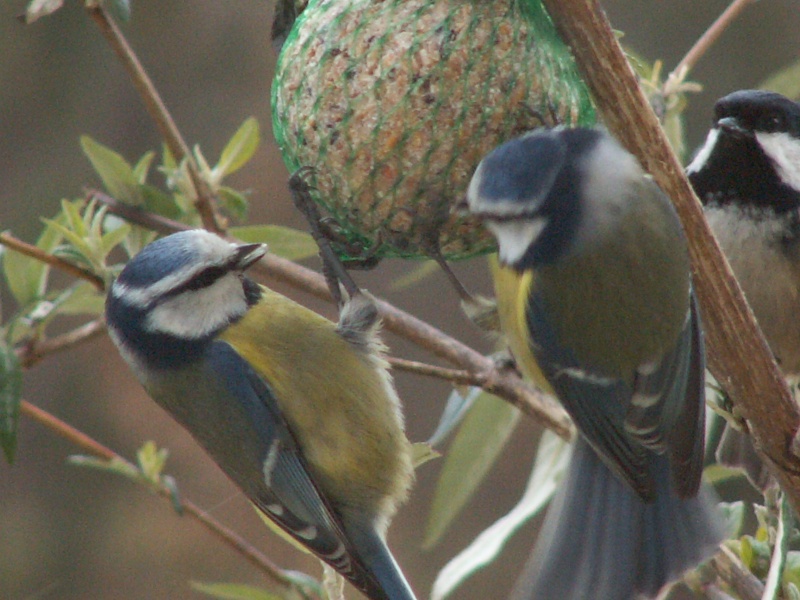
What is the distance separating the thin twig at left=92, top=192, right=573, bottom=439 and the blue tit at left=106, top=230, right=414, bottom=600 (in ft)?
0.19

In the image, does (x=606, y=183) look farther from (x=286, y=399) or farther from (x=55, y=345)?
(x=55, y=345)

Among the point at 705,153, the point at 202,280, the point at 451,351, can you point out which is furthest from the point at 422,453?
the point at 705,153

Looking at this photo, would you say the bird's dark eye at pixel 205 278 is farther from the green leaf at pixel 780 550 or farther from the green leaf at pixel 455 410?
the green leaf at pixel 780 550

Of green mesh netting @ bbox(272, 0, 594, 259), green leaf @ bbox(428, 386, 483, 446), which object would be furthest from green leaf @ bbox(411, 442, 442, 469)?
green mesh netting @ bbox(272, 0, 594, 259)

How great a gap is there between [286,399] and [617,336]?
0.50 m

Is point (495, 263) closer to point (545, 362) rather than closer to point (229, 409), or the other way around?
point (545, 362)

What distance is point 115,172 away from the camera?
1.51m

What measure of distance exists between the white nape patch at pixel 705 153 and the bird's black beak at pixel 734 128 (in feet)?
0.18

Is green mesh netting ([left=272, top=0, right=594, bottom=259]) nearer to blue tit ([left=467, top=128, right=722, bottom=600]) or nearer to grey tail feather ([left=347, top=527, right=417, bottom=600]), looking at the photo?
blue tit ([left=467, top=128, right=722, bottom=600])

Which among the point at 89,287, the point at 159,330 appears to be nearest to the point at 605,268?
the point at 159,330

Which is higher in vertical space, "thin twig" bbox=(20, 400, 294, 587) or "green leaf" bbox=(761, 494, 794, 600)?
"thin twig" bbox=(20, 400, 294, 587)

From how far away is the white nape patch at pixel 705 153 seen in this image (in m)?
1.70

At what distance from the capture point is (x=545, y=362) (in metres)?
1.27

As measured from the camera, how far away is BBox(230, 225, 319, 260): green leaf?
5.32 feet
